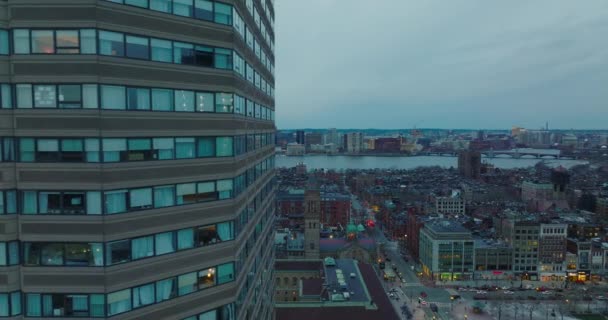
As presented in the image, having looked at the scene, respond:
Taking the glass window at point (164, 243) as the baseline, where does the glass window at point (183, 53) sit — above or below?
above

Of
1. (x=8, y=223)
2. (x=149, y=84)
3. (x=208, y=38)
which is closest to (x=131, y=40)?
(x=149, y=84)

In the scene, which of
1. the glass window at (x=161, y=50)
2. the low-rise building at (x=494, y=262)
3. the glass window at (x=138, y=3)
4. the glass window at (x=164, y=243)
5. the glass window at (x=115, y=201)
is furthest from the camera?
the low-rise building at (x=494, y=262)

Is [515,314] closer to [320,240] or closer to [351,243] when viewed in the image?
[351,243]

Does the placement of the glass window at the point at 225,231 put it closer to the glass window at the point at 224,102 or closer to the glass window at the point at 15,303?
the glass window at the point at 224,102

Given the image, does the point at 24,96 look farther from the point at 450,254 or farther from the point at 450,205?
the point at 450,205

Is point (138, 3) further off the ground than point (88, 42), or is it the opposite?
point (138, 3)

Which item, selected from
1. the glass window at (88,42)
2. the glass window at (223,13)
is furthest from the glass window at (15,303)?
the glass window at (223,13)

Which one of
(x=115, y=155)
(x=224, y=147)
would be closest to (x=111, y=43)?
(x=115, y=155)
